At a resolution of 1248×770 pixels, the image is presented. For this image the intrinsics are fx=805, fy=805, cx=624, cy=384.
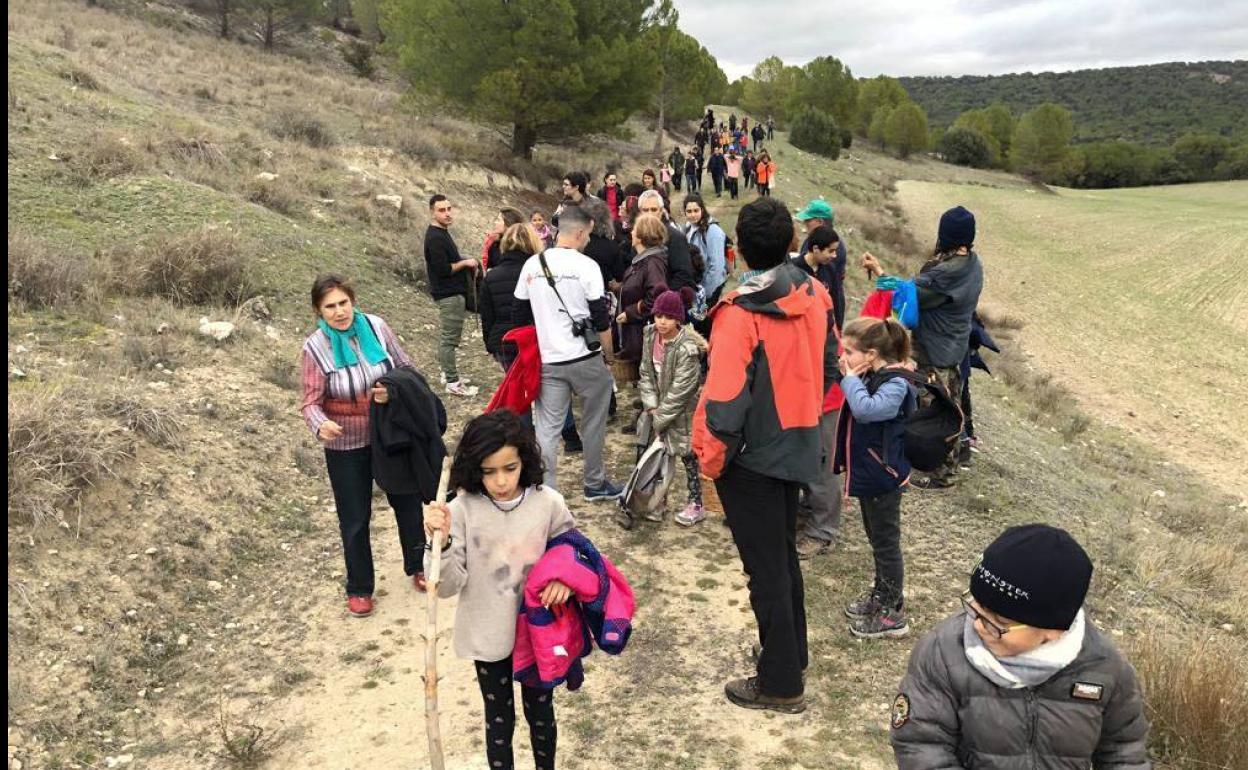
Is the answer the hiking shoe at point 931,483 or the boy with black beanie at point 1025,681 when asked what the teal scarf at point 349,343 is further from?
the hiking shoe at point 931,483

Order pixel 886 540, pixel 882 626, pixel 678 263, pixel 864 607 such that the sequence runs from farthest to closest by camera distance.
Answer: pixel 678 263 < pixel 864 607 < pixel 882 626 < pixel 886 540

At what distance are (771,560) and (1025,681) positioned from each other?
61.3 inches

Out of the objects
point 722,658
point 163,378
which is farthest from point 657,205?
point 163,378

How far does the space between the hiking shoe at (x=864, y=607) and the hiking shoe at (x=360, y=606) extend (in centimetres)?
281

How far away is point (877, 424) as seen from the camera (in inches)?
157

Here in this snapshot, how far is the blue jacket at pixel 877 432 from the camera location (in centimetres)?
389

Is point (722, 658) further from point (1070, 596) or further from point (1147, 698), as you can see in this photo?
point (1070, 596)

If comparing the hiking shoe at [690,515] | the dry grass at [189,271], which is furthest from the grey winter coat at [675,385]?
the dry grass at [189,271]

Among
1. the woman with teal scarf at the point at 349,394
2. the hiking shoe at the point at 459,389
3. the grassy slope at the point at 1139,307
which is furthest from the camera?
the grassy slope at the point at 1139,307

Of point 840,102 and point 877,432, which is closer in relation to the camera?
point 877,432

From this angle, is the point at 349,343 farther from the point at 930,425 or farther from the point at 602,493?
the point at 930,425

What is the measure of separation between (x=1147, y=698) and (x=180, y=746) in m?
4.47

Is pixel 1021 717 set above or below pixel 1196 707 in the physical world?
above

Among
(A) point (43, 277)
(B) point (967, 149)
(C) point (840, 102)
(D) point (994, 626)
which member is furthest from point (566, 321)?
(B) point (967, 149)
